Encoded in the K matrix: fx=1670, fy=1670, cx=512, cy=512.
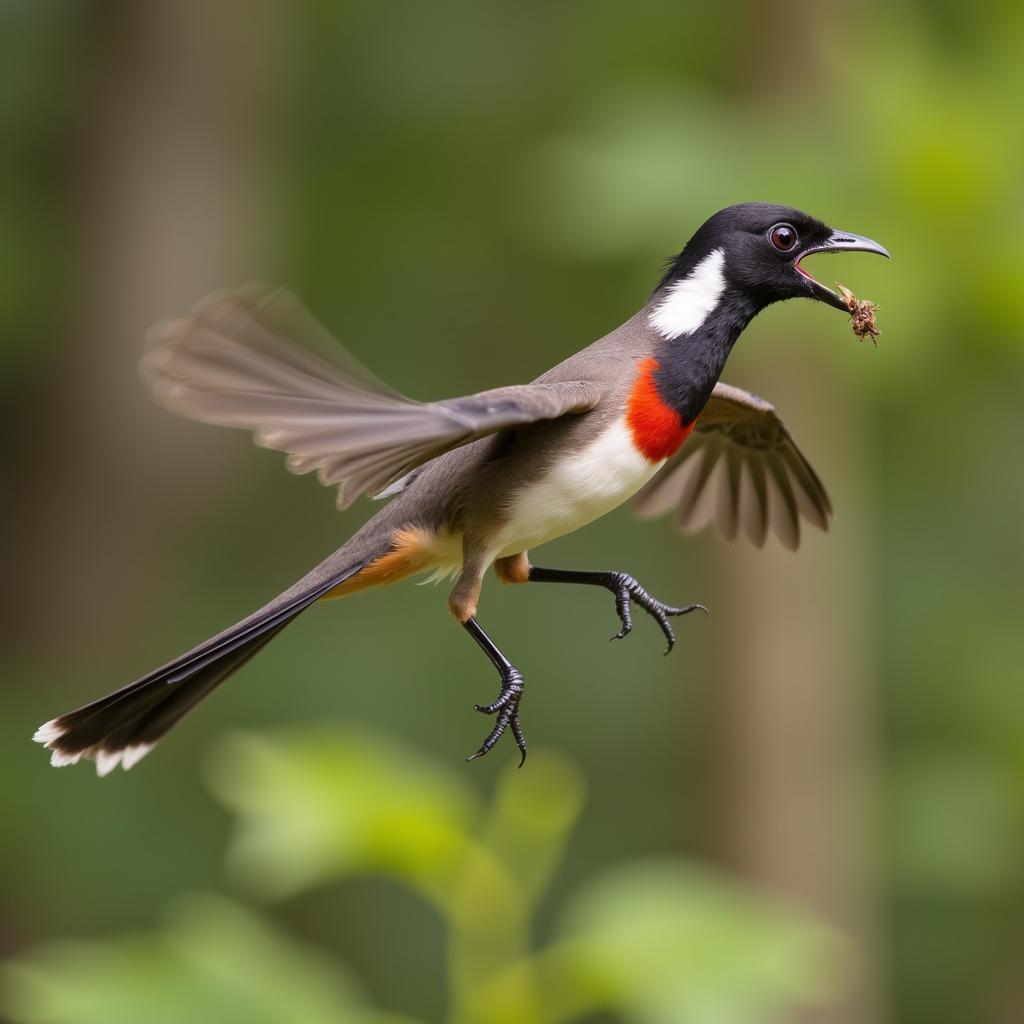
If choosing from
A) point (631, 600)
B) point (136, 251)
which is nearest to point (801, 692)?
point (631, 600)

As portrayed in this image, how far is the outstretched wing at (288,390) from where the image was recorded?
1718 millimetres

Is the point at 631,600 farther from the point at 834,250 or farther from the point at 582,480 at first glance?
the point at 834,250

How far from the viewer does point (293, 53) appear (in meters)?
10.1

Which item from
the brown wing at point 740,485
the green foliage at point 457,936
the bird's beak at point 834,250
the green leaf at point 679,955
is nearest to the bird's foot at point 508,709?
the bird's beak at point 834,250

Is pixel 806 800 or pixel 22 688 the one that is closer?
pixel 806 800

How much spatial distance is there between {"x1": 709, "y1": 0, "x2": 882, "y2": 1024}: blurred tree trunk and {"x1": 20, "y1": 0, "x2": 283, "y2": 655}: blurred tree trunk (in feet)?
11.6

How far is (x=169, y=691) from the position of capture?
2.44 meters

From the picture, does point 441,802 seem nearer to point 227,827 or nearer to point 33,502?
point 227,827

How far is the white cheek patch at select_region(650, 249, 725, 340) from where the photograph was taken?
85.3 inches

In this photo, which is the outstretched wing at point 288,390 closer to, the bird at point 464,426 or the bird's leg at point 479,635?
the bird at point 464,426

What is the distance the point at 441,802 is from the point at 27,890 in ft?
17.3

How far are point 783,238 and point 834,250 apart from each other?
108 mm

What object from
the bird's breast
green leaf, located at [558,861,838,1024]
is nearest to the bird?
the bird's breast

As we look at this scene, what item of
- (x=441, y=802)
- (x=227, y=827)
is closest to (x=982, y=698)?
(x=441, y=802)
